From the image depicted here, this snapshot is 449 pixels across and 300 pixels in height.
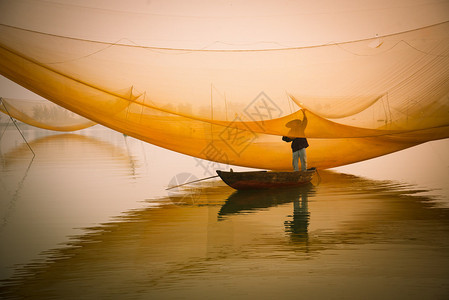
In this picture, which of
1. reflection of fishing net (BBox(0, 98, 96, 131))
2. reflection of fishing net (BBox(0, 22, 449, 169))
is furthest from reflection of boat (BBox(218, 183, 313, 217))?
reflection of fishing net (BBox(0, 98, 96, 131))

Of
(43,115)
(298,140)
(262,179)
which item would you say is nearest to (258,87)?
(298,140)

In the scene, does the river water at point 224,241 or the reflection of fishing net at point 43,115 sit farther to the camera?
the reflection of fishing net at point 43,115

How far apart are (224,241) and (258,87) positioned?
2.85 m

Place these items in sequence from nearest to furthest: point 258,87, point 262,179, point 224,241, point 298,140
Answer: point 224,241
point 258,87
point 262,179
point 298,140

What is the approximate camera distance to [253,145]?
6.59 m

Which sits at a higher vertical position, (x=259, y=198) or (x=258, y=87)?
(x=258, y=87)

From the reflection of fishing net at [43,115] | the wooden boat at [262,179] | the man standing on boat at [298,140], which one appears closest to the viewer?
the man standing on boat at [298,140]

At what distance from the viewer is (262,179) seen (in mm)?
6055

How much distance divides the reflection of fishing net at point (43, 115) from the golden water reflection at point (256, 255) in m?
14.0

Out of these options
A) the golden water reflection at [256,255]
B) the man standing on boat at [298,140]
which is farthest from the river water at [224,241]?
the man standing on boat at [298,140]

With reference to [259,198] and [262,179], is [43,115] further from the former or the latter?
[259,198]

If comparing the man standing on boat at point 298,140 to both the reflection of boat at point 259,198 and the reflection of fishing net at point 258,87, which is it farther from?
the reflection of boat at point 259,198

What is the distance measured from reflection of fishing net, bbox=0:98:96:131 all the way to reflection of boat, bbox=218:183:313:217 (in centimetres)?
1278

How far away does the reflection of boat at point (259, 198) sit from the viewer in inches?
200
